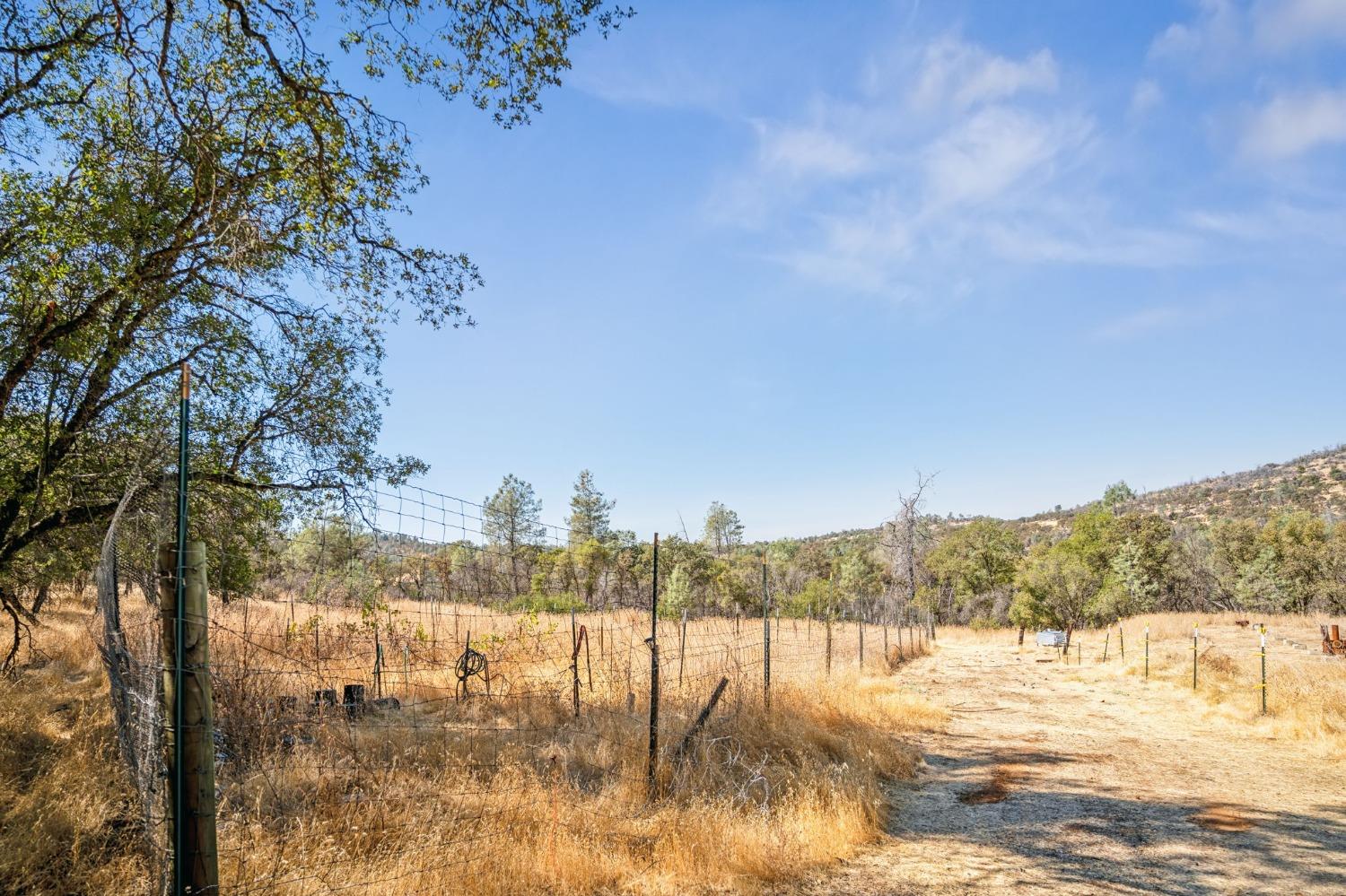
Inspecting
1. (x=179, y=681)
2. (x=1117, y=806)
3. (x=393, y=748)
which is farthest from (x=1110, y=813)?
(x=179, y=681)

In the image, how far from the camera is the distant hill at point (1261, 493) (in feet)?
231

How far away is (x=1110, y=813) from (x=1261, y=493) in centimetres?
9938

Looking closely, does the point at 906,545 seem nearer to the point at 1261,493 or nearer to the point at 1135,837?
the point at 1135,837

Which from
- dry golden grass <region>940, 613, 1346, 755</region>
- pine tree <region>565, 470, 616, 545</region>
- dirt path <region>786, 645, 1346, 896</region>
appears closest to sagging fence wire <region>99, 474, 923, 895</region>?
dirt path <region>786, 645, 1346, 896</region>

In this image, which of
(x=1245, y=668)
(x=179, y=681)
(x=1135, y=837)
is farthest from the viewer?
(x=1245, y=668)

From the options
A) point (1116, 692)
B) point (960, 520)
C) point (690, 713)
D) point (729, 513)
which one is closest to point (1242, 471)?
point (960, 520)

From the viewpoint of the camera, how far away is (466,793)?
5418 millimetres

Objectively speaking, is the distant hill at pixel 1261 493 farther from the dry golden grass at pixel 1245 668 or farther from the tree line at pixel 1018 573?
the dry golden grass at pixel 1245 668

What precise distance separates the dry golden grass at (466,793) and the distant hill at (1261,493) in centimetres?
7795

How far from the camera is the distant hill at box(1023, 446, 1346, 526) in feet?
231

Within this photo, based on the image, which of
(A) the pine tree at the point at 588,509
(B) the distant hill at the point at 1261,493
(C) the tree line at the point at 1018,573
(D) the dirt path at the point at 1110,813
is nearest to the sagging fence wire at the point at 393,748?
(D) the dirt path at the point at 1110,813

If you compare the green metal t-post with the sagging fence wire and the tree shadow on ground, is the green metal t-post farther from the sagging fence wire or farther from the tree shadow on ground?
the tree shadow on ground

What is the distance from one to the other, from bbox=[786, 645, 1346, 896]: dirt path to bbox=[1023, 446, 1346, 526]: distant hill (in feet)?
234

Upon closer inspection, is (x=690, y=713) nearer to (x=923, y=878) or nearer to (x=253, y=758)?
(x=923, y=878)
